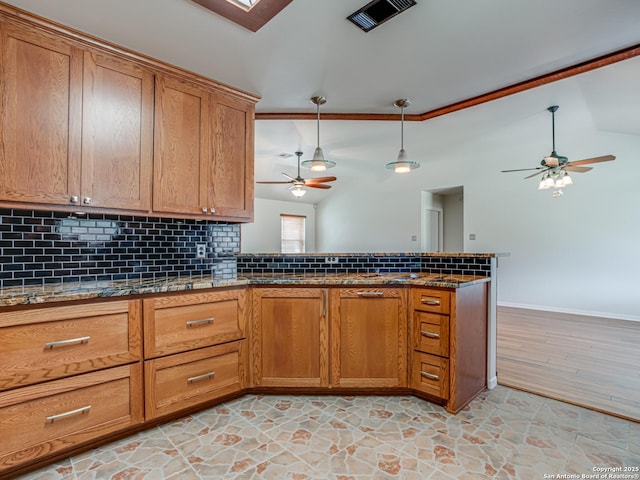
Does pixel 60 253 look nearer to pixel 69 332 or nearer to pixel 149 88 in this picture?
pixel 69 332

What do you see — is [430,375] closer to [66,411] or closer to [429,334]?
[429,334]

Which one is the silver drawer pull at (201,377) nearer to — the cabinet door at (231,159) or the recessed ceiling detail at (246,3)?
the cabinet door at (231,159)

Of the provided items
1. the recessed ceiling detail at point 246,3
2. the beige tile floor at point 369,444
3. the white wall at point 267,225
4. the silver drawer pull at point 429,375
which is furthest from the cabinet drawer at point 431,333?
the white wall at point 267,225

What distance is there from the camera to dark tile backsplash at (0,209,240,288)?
190 cm

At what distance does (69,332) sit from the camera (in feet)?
5.30

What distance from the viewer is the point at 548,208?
5.26 m

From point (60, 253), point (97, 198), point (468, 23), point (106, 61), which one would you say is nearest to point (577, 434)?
point (468, 23)

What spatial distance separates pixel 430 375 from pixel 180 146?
229cm

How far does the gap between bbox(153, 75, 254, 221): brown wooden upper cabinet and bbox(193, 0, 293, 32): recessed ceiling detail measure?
0.71 metres

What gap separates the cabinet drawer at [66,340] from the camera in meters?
1.48

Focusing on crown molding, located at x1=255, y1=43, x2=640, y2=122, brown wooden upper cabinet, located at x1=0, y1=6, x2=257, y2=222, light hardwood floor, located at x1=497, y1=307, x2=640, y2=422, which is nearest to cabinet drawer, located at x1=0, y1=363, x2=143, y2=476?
brown wooden upper cabinet, located at x1=0, y1=6, x2=257, y2=222

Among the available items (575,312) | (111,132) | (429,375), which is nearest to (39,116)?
(111,132)

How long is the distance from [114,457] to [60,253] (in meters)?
1.22

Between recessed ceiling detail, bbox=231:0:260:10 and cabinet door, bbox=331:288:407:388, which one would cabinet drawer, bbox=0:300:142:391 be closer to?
cabinet door, bbox=331:288:407:388
